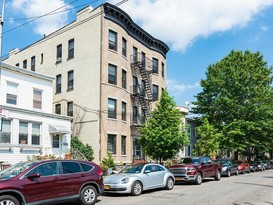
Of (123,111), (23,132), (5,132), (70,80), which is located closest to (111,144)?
(123,111)

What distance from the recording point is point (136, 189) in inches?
561

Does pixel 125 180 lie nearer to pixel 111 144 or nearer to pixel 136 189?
pixel 136 189

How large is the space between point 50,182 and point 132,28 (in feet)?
83.2

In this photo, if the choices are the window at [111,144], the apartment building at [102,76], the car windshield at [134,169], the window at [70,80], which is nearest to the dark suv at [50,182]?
the car windshield at [134,169]

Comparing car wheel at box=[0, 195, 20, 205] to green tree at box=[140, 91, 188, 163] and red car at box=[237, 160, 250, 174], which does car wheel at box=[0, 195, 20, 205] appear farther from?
red car at box=[237, 160, 250, 174]

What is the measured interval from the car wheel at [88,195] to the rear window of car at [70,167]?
27.7 inches

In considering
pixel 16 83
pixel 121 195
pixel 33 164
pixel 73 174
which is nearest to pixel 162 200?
pixel 121 195

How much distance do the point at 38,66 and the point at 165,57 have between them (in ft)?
49.4

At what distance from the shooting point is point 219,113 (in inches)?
1636

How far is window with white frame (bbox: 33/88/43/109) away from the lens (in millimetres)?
25052

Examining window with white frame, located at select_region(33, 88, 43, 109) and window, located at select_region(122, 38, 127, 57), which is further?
window, located at select_region(122, 38, 127, 57)

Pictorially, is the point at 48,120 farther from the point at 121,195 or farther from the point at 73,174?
the point at 73,174

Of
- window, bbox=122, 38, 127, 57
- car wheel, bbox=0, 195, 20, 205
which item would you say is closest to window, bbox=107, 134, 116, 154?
window, bbox=122, 38, 127, 57

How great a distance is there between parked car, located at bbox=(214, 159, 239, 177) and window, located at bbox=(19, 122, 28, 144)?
15626 millimetres
